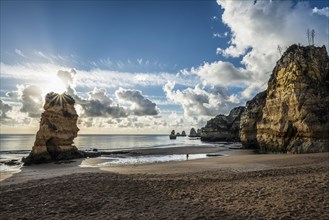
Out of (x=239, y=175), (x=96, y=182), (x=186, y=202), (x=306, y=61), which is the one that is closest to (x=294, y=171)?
(x=239, y=175)

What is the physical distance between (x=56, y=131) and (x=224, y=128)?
87201 mm

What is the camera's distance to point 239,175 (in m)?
18.9

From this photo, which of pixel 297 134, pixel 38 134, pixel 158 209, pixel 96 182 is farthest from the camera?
pixel 38 134

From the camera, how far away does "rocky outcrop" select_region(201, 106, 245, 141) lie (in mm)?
113312

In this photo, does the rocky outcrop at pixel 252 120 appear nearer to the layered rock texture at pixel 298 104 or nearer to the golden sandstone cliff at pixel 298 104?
the golden sandstone cliff at pixel 298 104

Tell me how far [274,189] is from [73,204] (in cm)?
990

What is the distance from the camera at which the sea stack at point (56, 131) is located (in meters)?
45.6

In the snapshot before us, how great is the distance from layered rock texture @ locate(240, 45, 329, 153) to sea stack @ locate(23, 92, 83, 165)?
34410mm

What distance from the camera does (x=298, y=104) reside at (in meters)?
39.7

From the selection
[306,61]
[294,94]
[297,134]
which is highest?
[306,61]

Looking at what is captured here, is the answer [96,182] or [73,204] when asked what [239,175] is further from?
[73,204]

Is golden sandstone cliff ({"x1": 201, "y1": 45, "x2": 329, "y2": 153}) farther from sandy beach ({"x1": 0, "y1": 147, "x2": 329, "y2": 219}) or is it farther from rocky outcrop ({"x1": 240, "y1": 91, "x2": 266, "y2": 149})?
sandy beach ({"x1": 0, "y1": 147, "x2": 329, "y2": 219})

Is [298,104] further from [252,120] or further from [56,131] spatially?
[56,131]

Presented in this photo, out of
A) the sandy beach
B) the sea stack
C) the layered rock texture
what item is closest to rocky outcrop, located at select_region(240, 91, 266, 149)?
the layered rock texture
